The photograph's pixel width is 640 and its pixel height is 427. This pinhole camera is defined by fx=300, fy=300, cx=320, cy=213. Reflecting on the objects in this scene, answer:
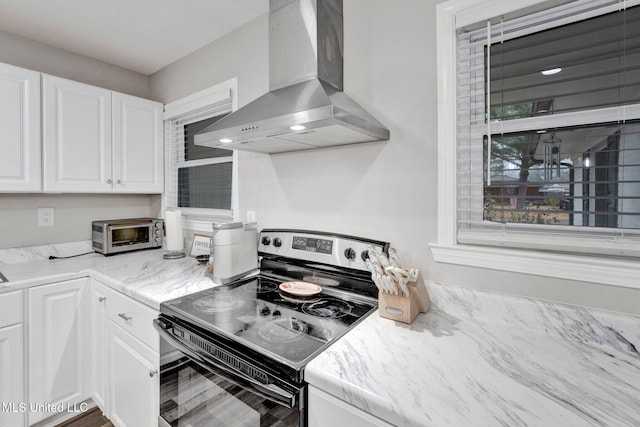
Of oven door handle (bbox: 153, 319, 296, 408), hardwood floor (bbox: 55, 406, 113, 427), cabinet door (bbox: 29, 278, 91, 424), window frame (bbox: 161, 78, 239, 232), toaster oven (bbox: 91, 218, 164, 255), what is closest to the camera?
oven door handle (bbox: 153, 319, 296, 408)

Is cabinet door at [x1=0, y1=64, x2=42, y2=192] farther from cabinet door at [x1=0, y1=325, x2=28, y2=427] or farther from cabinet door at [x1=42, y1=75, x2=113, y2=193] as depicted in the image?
cabinet door at [x1=0, y1=325, x2=28, y2=427]

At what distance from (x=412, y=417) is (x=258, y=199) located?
1.52 meters

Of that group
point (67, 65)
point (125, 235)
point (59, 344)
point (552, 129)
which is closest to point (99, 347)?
point (59, 344)


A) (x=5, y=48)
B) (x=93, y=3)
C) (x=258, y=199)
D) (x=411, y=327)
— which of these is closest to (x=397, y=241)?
(x=411, y=327)

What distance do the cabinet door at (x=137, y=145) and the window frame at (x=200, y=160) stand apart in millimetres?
70

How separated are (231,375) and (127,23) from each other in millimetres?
2203

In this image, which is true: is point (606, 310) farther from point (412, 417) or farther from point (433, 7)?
point (433, 7)

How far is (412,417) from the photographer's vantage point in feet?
2.18

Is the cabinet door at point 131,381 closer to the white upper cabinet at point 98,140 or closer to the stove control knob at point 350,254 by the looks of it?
the stove control knob at point 350,254

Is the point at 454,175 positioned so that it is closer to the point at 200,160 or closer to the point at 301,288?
the point at 301,288

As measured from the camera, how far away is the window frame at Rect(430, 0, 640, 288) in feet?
3.52
